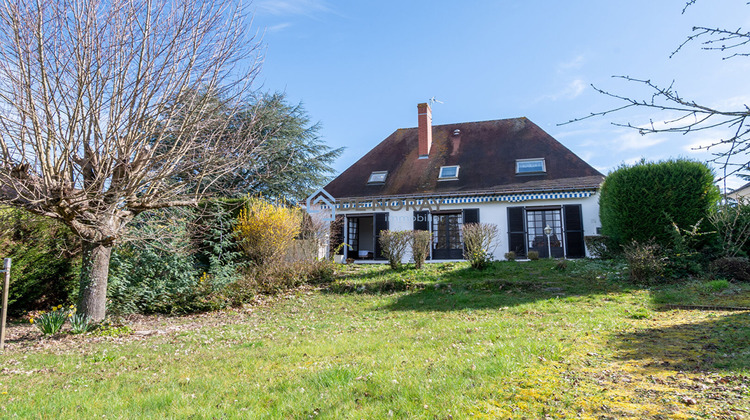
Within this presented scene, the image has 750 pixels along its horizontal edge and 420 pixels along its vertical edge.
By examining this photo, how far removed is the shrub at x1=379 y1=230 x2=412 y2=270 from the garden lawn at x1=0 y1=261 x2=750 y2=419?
13.8 feet

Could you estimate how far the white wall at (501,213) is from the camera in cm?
1502

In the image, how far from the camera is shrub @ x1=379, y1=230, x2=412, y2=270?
1274 cm

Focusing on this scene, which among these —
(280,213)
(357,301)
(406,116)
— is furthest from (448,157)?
(357,301)

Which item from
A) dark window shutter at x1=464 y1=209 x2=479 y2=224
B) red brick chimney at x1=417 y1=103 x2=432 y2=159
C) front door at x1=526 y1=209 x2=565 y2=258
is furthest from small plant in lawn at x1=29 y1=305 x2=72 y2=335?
red brick chimney at x1=417 y1=103 x2=432 y2=159

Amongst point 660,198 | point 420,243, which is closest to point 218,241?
point 420,243

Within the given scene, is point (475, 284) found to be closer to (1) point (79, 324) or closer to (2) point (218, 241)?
(2) point (218, 241)

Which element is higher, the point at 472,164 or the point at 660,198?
the point at 472,164

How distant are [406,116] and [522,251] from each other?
31.7ft

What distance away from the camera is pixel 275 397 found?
11.9 feet

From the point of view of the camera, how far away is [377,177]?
18.9 meters

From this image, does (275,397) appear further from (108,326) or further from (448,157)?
(448,157)

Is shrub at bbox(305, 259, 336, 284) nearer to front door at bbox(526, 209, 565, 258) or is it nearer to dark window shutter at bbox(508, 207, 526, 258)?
dark window shutter at bbox(508, 207, 526, 258)

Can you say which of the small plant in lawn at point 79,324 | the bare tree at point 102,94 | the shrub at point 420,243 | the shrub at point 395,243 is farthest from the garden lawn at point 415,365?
the shrub at point 395,243

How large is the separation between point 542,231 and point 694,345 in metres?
11.6
